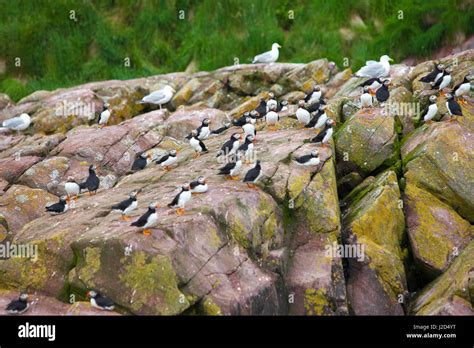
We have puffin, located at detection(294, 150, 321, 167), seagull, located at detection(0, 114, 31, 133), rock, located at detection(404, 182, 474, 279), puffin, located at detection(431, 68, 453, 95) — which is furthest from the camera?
seagull, located at detection(0, 114, 31, 133)

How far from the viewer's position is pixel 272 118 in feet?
77.8

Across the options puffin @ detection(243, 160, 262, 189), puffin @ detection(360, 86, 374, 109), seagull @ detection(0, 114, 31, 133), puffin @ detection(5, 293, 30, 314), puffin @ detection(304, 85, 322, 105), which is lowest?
seagull @ detection(0, 114, 31, 133)

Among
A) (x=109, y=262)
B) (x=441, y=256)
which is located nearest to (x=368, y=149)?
(x=441, y=256)

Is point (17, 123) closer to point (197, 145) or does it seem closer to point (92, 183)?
point (92, 183)

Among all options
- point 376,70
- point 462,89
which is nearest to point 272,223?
point 462,89

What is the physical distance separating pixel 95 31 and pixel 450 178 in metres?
24.1

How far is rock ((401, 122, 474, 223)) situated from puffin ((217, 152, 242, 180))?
4781mm

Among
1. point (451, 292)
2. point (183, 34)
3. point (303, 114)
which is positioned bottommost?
point (183, 34)

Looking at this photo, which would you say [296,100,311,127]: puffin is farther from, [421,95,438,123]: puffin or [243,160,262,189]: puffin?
[243,160,262,189]: puffin

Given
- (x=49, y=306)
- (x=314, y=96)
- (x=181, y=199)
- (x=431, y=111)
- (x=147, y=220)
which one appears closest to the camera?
(x=49, y=306)

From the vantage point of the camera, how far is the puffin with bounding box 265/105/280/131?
23.6m

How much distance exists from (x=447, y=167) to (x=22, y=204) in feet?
38.4

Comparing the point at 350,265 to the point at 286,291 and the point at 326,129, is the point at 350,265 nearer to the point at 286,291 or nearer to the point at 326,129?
the point at 286,291

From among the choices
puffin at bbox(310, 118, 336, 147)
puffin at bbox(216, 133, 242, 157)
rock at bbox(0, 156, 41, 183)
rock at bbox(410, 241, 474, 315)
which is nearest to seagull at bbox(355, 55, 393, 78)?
puffin at bbox(310, 118, 336, 147)
